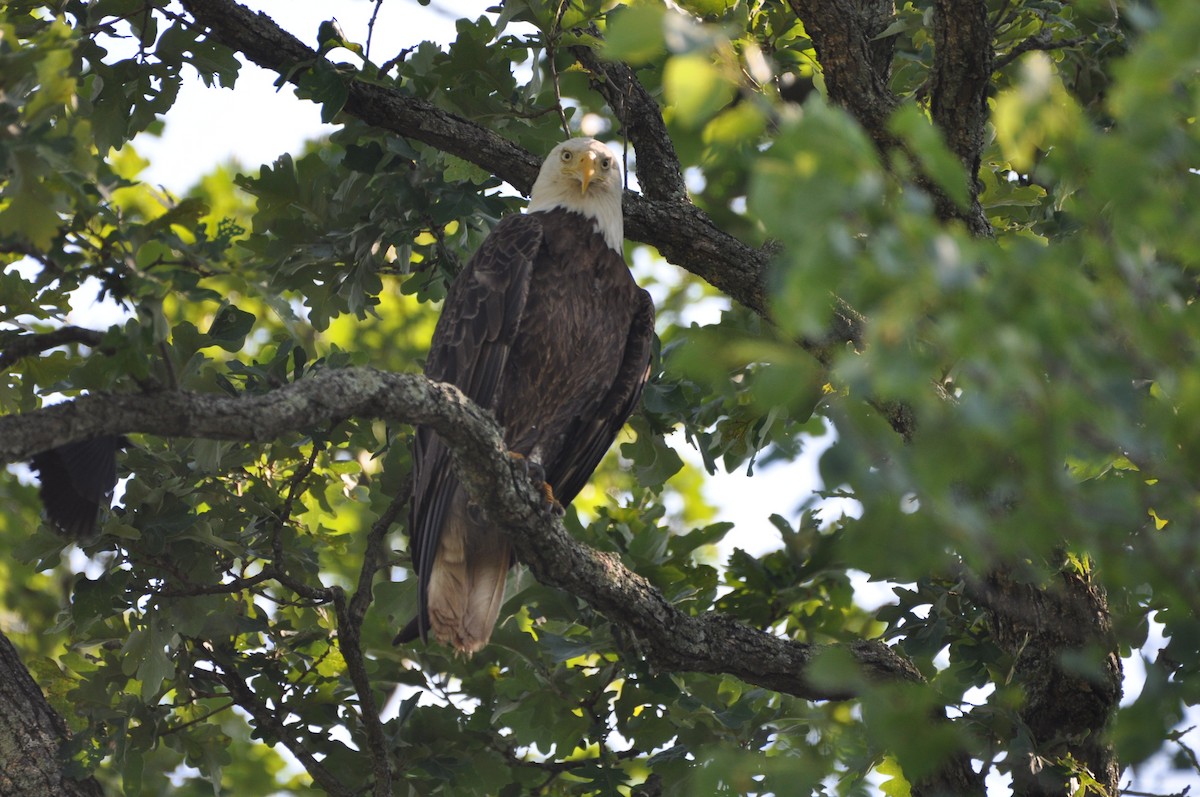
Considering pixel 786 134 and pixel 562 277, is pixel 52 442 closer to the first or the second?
pixel 786 134

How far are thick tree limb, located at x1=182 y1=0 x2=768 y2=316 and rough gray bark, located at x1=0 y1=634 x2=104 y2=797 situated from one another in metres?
1.90

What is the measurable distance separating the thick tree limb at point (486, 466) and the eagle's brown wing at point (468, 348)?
693 mm

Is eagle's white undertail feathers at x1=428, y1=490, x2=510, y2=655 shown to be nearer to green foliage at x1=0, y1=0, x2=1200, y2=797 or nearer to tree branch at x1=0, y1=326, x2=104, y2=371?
green foliage at x1=0, y1=0, x2=1200, y2=797

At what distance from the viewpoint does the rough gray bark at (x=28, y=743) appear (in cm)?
300

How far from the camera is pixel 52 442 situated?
6.81ft

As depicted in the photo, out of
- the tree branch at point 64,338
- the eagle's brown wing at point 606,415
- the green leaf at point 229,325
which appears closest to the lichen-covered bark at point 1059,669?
the eagle's brown wing at point 606,415

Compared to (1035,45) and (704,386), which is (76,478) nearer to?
(704,386)

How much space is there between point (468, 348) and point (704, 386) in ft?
2.83

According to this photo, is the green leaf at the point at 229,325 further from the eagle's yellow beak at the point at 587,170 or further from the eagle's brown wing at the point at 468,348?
the eagle's yellow beak at the point at 587,170

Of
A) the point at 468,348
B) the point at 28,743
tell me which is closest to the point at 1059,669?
the point at 468,348

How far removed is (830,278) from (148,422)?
1401 mm

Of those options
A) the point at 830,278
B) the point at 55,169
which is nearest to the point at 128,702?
the point at 55,169

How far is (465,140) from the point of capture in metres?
3.78

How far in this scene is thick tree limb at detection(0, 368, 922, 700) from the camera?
2.16 metres
